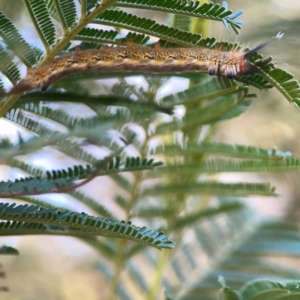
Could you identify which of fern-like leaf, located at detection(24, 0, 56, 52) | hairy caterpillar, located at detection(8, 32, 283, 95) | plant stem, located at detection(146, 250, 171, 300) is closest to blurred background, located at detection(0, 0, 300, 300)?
plant stem, located at detection(146, 250, 171, 300)

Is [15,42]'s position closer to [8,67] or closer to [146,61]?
[8,67]

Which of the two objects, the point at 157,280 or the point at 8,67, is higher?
the point at 8,67

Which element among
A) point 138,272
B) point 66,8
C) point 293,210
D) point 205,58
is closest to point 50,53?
point 66,8

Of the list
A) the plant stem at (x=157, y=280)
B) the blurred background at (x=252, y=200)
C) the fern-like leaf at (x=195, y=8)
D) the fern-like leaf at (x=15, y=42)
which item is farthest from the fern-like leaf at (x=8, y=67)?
the blurred background at (x=252, y=200)

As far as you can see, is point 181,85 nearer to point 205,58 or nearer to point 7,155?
point 205,58

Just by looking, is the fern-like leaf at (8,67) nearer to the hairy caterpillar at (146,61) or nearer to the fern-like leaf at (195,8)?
the hairy caterpillar at (146,61)

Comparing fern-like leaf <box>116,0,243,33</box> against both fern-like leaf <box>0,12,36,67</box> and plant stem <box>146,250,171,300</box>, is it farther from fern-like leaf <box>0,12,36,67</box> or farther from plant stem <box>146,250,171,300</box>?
plant stem <box>146,250,171,300</box>

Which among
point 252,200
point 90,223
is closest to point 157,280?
point 90,223

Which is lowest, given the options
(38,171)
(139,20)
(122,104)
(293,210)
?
(293,210)
